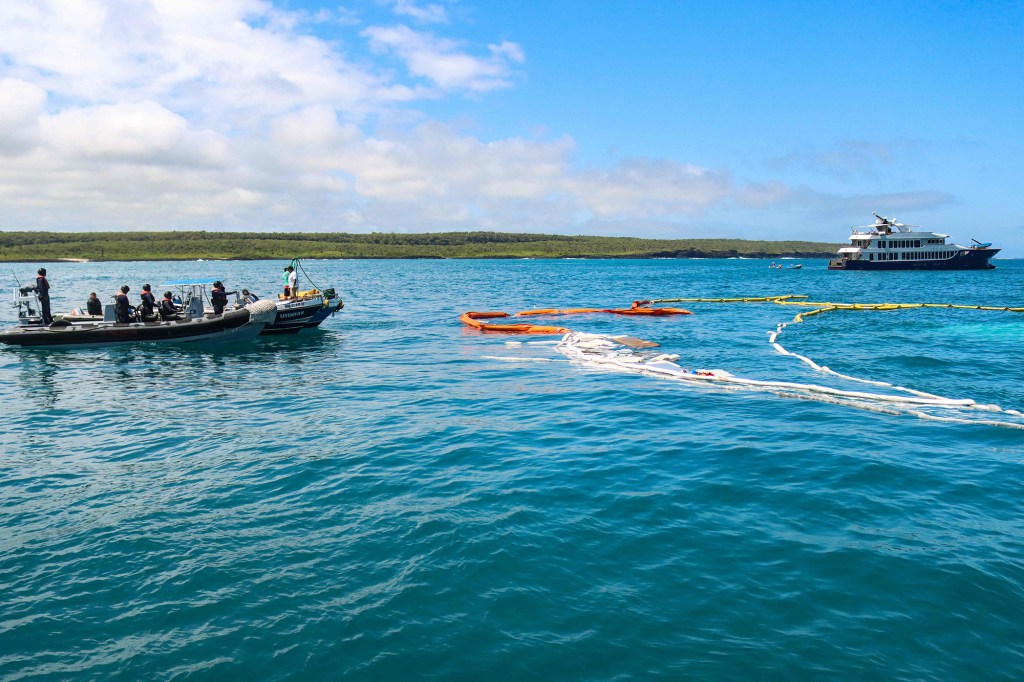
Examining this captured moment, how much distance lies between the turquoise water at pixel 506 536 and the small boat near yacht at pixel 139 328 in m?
10.4

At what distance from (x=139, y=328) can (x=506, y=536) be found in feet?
87.3

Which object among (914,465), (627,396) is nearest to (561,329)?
(627,396)

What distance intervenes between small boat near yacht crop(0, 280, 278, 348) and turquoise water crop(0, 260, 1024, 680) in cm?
1042

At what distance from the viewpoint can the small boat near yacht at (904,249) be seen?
105 m

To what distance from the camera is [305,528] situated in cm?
948

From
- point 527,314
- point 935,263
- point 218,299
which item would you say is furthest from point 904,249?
point 218,299

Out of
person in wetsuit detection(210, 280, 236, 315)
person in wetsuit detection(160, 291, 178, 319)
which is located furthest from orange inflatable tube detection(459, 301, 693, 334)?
person in wetsuit detection(160, 291, 178, 319)

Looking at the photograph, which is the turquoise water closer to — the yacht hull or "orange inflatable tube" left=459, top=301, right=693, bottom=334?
"orange inflatable tube" left=459, top=301, right=693, bottom=334

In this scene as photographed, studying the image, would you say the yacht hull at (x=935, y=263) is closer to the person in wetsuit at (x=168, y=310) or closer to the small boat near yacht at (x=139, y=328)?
the small boat near yacht at (x=139, y=328)

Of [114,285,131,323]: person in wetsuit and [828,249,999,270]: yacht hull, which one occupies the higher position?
[828,249,999,270]: yacht hull

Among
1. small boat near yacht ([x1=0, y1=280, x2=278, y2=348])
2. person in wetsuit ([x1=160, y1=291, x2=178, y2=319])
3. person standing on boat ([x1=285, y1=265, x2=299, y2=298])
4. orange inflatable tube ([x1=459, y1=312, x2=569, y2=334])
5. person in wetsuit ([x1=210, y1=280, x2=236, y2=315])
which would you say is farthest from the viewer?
person standing on boat ([x1=285, y1=265, x2=299, y2=298])

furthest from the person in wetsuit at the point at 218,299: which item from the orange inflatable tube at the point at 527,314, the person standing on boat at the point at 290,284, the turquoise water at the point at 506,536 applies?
the orange inflatable tube at the point at 527,314

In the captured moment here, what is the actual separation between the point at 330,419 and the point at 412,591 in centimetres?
898

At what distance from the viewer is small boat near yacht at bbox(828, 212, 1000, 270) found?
10475 cm
